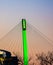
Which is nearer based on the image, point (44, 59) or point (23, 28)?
point (23, 28)

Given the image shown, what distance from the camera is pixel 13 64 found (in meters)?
58.2

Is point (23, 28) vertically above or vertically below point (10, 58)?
above

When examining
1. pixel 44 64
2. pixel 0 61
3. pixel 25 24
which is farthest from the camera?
pixel 44 64

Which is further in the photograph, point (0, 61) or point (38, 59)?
point (38, 59)

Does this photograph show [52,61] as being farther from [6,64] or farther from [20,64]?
[6,64]

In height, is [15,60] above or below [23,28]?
below

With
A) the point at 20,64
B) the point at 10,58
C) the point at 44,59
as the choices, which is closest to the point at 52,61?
the point at 44,59

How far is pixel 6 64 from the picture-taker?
185 feet

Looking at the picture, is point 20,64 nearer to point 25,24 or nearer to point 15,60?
point 15,60

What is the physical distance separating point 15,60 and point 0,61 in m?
5.39

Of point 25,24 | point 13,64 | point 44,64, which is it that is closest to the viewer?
point 25,24

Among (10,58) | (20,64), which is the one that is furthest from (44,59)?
(10,58)

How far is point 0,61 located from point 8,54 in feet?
12.4

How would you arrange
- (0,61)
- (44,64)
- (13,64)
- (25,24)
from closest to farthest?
(25,24)
(0,61)
(13,64)
(44,64)
